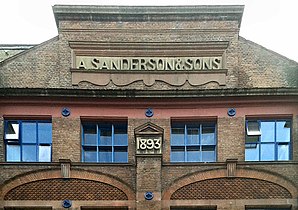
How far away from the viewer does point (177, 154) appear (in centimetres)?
2786

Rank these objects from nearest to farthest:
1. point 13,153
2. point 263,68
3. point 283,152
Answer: point 13,153
point 283,152
point 263,68

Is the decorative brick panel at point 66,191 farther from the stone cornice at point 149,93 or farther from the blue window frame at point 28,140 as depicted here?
the stone cornice at point 149,93

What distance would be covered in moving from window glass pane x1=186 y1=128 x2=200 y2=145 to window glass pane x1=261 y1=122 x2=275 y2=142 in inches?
100

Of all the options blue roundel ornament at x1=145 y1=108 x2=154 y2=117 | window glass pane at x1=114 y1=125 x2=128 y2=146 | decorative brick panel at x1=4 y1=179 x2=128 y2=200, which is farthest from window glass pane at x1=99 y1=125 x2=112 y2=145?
decorative brick panel at x1=4 y1=179 x2=128 y2=200

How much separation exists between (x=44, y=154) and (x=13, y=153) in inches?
47.3

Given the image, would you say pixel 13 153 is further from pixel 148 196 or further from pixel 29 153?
pixel 148 196

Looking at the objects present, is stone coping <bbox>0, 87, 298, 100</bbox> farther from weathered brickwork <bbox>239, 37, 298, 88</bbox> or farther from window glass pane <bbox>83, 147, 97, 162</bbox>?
window glass pane <bbox>83, 147, 97, 162</bbox>

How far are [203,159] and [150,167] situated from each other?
2.30 meters

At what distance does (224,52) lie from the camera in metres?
28.3

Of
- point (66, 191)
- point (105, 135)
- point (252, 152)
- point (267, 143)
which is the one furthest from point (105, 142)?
point (267, 143)

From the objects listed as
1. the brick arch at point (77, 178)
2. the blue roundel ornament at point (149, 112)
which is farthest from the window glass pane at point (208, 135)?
the brick arch at point (77, 178)

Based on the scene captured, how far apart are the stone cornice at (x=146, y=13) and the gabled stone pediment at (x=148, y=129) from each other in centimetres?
450

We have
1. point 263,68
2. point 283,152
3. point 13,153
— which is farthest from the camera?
point 263,68

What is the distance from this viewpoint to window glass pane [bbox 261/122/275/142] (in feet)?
91.1
